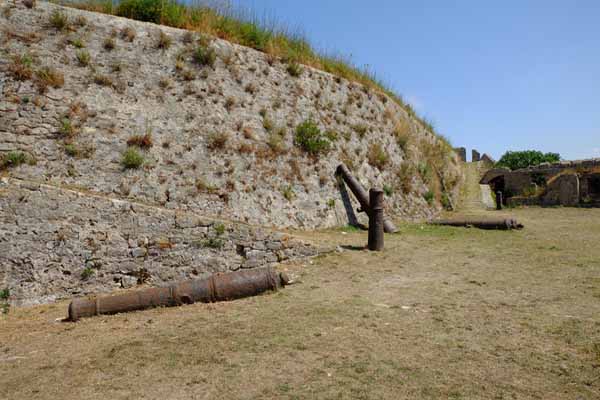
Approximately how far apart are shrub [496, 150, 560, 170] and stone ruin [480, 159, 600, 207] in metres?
9.04

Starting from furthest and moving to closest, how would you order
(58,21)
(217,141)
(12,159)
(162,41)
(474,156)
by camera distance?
(474,156)
(162,41)
(217,141)
(58,21)
(12,159)

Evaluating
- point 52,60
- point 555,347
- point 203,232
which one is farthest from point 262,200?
point 555,347

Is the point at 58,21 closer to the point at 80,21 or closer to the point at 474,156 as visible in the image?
the point at 80,21

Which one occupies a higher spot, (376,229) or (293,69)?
(293,69)

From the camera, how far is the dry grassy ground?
344 cm

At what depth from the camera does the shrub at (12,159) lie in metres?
7.52

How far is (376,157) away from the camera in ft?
47.5

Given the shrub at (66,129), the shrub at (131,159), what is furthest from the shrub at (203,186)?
the shrub at (66,129)

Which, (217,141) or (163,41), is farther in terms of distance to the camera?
(163,41)

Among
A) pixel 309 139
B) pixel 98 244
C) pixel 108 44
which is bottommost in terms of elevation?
pixel 98 244

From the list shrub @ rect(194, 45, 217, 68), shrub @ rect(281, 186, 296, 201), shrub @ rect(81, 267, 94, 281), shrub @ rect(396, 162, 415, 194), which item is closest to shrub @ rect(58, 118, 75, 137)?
shrub @ rect(81, 267, 94, 281)

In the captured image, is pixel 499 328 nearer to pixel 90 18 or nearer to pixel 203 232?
pixel 203 232

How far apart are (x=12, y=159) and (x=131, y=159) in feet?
7.07

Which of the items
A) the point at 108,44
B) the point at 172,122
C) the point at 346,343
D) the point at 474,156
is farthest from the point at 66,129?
the point at 474,156
